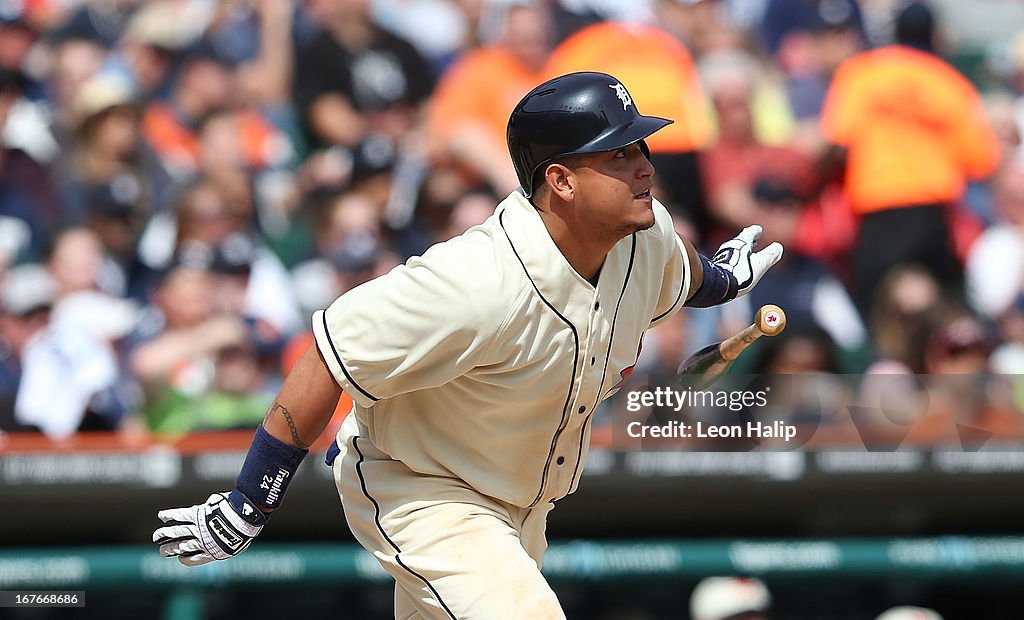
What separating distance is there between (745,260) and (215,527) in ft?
4.83

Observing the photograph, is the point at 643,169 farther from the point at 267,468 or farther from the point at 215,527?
the point at 215,527

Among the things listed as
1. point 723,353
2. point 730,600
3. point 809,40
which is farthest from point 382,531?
point 809,40

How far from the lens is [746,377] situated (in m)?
4.28

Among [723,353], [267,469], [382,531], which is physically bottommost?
[723,353]

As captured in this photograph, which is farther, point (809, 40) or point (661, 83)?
point (809, 40)

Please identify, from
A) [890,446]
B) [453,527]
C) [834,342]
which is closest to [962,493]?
[890,446]

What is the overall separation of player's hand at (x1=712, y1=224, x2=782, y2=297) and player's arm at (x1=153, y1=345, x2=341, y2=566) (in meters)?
1.13

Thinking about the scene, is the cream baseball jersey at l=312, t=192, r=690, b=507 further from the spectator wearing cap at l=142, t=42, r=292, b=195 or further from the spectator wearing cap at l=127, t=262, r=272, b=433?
the spectator wearing cap at l=142, t=42, r=292, b=195

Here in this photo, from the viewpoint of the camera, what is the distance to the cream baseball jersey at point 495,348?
2.75 meters

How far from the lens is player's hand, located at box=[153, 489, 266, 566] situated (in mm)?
2918

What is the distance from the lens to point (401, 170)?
20.1ft

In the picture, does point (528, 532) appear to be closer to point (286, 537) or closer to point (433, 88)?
point (286, 537)

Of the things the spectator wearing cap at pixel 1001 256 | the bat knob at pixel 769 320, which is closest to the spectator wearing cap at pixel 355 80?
the spectator wearing cap at pixel 1001 256

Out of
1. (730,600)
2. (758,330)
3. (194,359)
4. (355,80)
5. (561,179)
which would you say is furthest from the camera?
(355,80)
